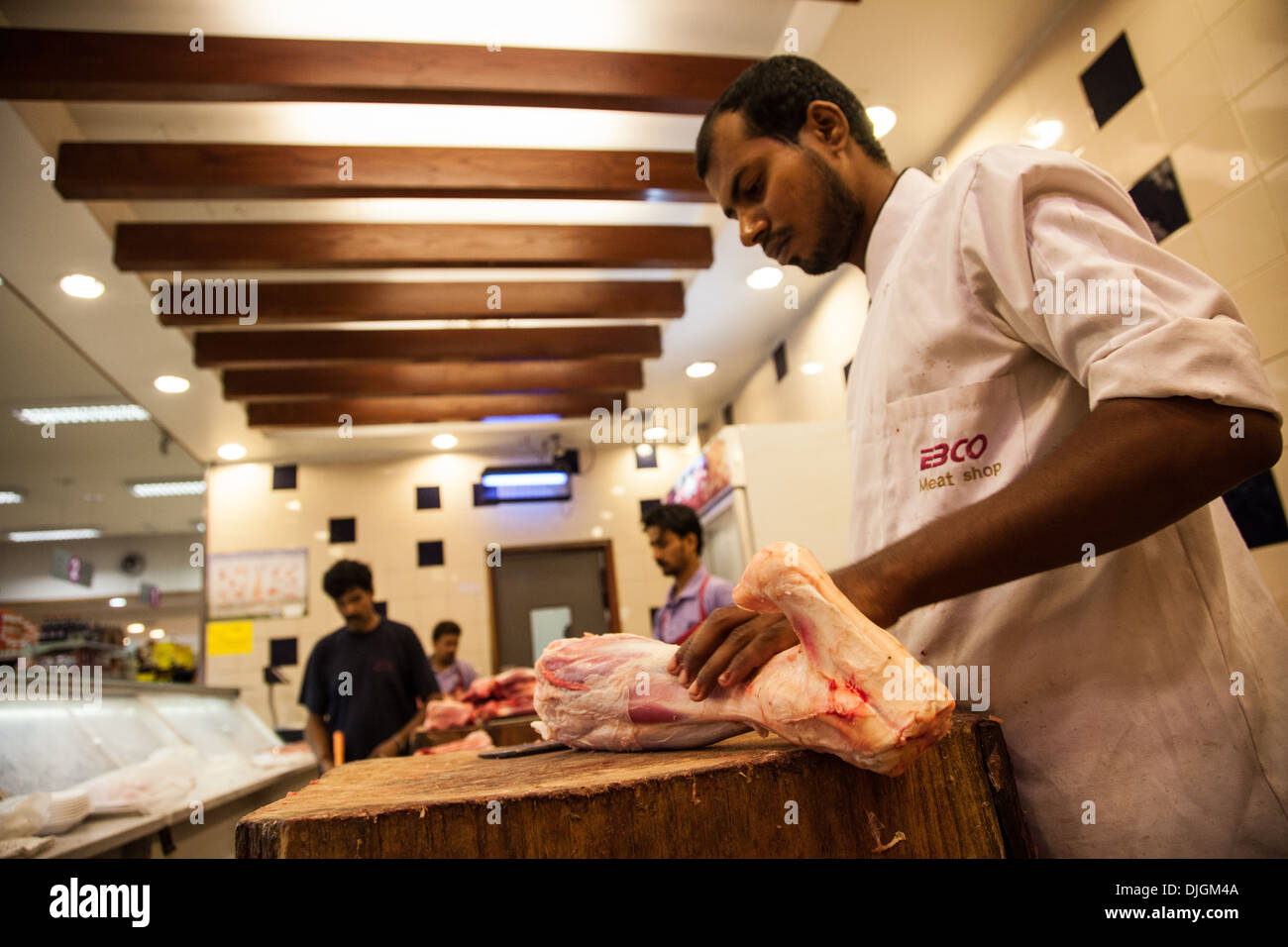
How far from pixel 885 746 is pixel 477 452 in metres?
7.87

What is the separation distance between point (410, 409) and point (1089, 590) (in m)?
6.32

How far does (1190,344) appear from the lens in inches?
33.3

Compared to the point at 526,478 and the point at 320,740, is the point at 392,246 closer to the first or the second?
the point at 320,740

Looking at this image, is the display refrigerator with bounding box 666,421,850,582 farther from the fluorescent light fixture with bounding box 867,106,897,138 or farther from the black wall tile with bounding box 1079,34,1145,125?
the black wall tile with bounding box 1079,34,1145,125

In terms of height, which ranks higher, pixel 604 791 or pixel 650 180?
pixel 650 180

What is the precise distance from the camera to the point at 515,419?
277 inches

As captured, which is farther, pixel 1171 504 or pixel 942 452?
pixel 942 452

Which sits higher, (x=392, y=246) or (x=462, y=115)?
(x=462, y=115)

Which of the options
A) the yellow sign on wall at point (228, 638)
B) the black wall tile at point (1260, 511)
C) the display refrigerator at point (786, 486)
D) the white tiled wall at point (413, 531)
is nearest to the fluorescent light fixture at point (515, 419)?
the white tiled wall at point (413, 531)

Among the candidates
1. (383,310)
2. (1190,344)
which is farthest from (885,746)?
(383,310)

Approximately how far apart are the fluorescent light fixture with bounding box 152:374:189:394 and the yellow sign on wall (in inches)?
100

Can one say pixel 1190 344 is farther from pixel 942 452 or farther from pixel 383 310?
pixel 383 310

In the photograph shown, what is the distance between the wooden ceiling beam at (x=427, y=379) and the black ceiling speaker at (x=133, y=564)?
1.51 meters

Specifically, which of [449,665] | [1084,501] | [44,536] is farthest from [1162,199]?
[449,665]
